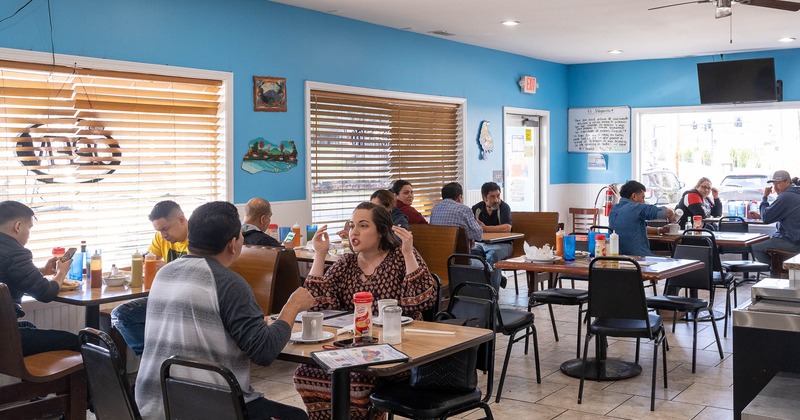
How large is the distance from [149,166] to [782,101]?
779cm

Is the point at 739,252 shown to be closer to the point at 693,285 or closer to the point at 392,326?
the point at 693,285

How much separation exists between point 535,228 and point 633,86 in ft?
14.0

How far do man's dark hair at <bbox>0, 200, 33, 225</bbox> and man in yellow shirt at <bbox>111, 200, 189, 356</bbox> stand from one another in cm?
68

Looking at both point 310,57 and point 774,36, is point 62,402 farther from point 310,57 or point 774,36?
point 774,36

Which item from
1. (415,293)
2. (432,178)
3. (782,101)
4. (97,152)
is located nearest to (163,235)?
(97,152)

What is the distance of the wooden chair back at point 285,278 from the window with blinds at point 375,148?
252cm

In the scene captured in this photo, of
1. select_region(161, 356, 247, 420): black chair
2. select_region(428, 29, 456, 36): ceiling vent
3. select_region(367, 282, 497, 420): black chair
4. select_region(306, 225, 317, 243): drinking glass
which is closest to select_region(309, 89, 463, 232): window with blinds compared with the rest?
select_region(306, 225, 317, 243): drinking glass

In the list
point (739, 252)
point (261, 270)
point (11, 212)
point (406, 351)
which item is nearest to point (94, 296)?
point (11, 212)

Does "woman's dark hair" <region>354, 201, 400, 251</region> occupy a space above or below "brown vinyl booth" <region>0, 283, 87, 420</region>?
above

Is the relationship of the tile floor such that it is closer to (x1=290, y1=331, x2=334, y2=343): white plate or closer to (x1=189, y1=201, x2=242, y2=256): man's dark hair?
(x1=290, y1=331, x2=334, y2=343): white plate

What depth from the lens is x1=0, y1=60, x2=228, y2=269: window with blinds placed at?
504 cm

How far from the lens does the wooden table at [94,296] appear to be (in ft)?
13.7

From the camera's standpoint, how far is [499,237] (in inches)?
277

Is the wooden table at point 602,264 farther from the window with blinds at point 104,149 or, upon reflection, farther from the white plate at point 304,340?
the window with blinds at point 104,149
